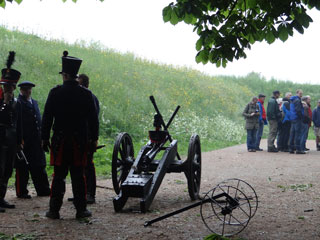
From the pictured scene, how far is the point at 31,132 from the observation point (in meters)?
7.60

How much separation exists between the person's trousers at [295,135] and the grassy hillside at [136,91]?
3034 mm

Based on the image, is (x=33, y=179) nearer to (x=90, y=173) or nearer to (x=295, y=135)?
(x=90, y=173)

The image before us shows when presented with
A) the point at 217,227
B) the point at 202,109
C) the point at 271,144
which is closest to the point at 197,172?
the point at 217,227

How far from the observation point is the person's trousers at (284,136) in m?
15.8

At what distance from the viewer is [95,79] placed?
2081 centimetres

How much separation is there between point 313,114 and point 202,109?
824 centimetres

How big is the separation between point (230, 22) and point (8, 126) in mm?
3327

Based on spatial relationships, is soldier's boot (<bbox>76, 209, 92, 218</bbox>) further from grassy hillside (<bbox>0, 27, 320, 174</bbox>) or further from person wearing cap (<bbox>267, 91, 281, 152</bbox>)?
person wearing cap (<bbox>267, 91, 281, 152</bbox>)

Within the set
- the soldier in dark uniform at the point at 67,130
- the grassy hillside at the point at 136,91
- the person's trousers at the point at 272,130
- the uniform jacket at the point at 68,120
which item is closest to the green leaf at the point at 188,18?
the soldier in dark uniform at the point at 67,130

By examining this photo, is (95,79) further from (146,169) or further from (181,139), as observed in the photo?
(146,169)

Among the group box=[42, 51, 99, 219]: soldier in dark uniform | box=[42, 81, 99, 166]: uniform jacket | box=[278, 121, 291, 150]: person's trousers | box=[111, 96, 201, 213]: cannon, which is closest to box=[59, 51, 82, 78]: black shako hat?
box=[42, 51, 99, 219]: soldier in dark uniform

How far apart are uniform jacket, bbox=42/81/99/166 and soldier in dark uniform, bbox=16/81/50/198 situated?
1800 mm

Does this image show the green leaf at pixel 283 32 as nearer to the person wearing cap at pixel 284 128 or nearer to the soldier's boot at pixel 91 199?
the soldier's boot at pixel 91 199

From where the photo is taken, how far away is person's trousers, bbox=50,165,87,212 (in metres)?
5.82
